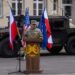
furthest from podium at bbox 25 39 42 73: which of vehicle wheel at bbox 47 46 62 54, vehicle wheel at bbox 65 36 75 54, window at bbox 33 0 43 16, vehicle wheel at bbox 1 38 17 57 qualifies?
window at bbox 33 0 43 16

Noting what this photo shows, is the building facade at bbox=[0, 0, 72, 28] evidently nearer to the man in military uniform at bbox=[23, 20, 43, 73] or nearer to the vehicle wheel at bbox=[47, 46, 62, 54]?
the vehicle wheel at bbox=[47, 46, 62, 54]

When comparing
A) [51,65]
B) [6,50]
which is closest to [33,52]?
[51,65]

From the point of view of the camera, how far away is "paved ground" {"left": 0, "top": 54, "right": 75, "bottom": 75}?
1604cm

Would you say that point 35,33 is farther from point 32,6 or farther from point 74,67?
point 32,6

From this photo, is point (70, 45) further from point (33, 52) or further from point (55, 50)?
point (33, 52)

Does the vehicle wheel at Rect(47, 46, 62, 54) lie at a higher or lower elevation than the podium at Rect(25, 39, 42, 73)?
lower

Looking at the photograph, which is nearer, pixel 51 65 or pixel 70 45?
pixel 51 65

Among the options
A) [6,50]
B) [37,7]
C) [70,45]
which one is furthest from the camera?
[37,7]

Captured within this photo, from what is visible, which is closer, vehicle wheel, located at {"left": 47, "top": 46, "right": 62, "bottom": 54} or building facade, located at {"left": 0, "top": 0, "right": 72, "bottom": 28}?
vehicle wheel, located at {"left": 47, "top": 46, "right": 62, "bottom": 54}

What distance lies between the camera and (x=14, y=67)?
56.5ft

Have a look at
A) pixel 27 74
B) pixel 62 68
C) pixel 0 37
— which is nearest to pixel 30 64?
pixel 27 74

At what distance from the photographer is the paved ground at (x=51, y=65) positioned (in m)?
16.0

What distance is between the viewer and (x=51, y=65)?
58.9ft

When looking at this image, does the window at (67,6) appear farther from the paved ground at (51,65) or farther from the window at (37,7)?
the paved ground at (51,65)
